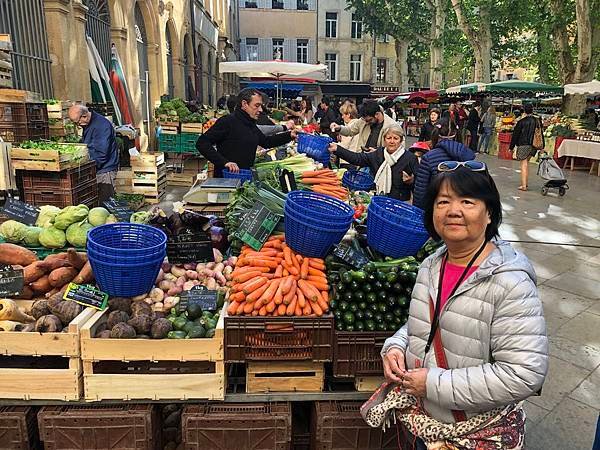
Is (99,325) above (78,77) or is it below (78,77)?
below

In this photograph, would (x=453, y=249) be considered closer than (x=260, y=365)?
Yes

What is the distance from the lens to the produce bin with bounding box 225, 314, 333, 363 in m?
2.91

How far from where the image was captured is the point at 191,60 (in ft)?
71.3

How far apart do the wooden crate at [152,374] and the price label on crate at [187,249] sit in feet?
3.09

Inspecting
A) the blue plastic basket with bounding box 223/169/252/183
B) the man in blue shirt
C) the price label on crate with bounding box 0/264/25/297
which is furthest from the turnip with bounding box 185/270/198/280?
the man in blue shirt

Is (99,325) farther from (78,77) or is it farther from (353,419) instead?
(78,77)

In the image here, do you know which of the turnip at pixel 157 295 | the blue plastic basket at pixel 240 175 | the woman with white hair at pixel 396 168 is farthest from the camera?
the blue plastic basket at pixel 240 175

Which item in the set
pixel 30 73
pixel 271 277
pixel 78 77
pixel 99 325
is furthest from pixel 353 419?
pixel 78 77

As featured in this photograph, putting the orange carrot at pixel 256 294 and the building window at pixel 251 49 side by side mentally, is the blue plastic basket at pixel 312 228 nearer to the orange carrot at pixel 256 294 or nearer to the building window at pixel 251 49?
the orange carrot at pixel 256 294

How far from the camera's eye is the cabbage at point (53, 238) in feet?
12.8

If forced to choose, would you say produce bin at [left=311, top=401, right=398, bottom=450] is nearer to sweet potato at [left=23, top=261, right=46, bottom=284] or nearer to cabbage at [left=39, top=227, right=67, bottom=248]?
sweet potato at [left=23, top=261, right=46, bottom=284]

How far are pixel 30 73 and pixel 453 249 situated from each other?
9.02m

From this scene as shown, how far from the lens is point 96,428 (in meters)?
2.87

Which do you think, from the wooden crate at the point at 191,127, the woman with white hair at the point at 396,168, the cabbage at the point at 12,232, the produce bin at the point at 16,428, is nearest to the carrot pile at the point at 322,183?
the woman with white hair at the point at 396,168
